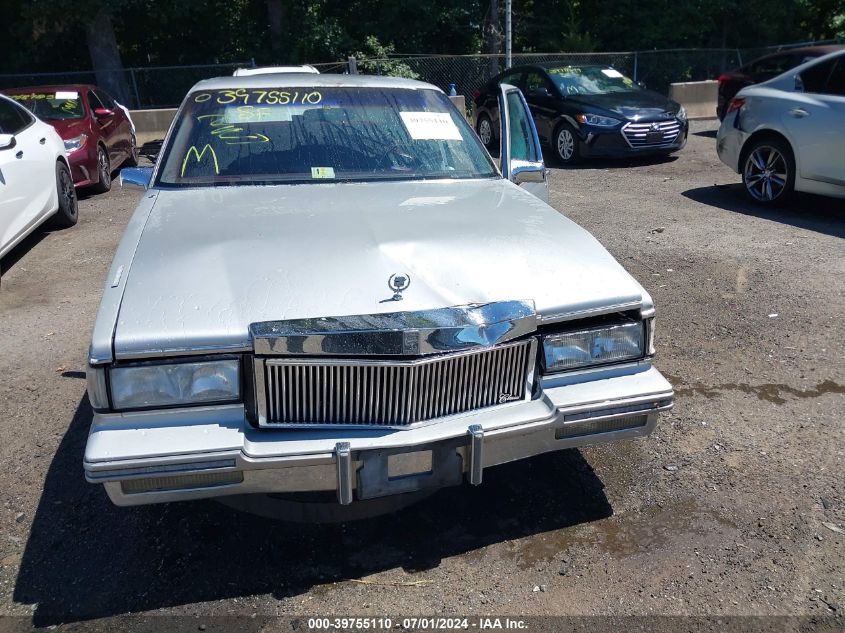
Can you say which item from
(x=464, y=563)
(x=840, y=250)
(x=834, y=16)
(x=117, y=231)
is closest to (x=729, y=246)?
(x=840, y=250)

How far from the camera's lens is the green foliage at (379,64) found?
19.5m

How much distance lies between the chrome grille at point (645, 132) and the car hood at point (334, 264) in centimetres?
836

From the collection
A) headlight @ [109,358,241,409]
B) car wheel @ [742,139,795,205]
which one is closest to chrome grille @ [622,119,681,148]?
car wheel @ [742,139,795,205]

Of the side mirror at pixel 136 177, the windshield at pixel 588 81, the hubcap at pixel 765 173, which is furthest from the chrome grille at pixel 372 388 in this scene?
the windshield at pixel 588 81

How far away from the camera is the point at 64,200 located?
8430 mm

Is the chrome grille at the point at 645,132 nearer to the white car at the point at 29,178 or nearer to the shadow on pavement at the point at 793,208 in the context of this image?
the shadow on pavement at the point at 793,208

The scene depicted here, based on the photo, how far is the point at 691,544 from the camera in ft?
10.6

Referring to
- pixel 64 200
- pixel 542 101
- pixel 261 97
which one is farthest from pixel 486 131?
pixel 261 97

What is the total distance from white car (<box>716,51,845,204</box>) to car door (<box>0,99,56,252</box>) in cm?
742

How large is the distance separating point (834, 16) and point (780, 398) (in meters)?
25.4

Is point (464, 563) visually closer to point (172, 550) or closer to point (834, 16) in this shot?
point (172, 550)

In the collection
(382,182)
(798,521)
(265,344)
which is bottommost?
(798,521)

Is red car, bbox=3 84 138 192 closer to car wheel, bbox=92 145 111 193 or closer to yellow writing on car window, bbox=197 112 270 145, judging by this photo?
car wheel, bbox=92 145 111 193

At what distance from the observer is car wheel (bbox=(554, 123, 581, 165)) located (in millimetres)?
12055
